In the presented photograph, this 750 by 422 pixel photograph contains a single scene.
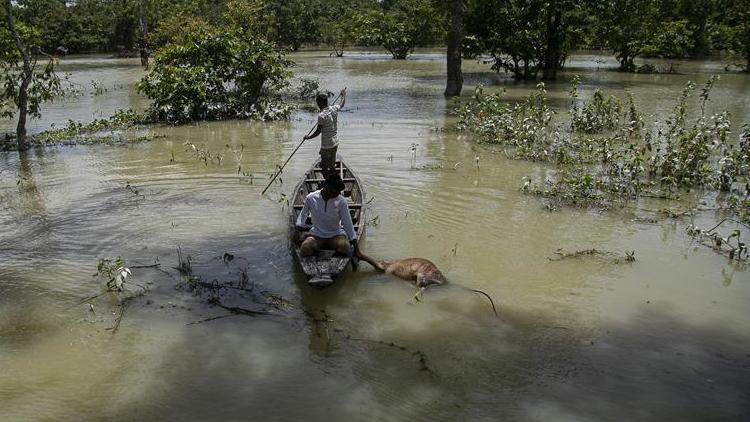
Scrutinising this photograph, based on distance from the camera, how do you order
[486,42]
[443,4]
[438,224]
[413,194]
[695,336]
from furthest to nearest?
1. [486,42]
2. [443,4]
3. [413,194]
4. [438,224]
5. [695,336]

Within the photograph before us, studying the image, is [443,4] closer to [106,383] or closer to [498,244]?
[498,244]

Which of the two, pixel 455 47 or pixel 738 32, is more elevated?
pixel 738 32

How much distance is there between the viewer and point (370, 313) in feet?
19.9

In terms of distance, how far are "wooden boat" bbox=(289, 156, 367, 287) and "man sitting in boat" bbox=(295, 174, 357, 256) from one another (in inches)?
4.0

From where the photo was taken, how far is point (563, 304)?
243 inches

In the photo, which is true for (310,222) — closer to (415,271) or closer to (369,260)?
(369,260)

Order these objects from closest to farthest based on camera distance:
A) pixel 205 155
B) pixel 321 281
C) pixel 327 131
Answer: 1. pixel 321 281
2. pixel 327 131
3. pixel 205 155

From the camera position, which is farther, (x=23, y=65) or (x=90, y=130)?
(x=90, y=130)

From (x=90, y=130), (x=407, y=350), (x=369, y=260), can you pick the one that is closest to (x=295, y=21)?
(x=90, y=130)

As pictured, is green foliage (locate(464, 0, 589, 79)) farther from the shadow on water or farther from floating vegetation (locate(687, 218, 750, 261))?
the shadow on water

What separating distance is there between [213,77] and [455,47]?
8.52 m

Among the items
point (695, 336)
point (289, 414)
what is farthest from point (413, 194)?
point (289, 414)

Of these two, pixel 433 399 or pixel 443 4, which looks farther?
pixel 443 4

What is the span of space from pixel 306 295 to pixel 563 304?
2772 millimetres
